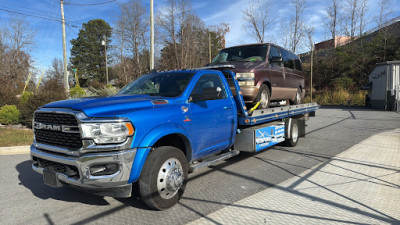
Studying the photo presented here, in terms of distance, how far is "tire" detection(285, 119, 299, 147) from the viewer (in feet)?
25.3

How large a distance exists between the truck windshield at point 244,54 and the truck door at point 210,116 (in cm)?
235

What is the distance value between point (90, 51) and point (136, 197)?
55.3 metres

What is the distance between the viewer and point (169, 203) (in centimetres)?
370

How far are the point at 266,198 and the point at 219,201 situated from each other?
736 mm

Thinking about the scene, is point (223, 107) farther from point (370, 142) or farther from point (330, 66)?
point (330, 66)

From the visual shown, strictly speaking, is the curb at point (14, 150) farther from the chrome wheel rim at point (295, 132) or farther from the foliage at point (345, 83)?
the foliage at point (345, 83)

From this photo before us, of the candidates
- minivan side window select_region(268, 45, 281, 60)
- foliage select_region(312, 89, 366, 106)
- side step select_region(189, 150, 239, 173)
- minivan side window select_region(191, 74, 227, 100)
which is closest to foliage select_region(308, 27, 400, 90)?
foliage select_region(312, 89, 366, 106)

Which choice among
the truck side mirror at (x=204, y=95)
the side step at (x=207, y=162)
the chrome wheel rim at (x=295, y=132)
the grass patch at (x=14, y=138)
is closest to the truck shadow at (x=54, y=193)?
the side step at (x=207, y=162)

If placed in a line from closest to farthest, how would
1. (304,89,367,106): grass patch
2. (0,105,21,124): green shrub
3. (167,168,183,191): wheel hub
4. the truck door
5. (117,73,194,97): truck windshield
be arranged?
(167,168,183,191): wheel hub, the truck door, (117,73,194,97): truck windshield, (0,105,21,124): green shrub, (304,89,367,106): grass patch

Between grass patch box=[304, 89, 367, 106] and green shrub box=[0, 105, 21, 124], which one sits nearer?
green shrub box=[0, 105, 21, 124]

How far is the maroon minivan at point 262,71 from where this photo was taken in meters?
6.48

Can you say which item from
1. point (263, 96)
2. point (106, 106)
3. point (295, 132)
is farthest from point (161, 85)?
point (295, 132)

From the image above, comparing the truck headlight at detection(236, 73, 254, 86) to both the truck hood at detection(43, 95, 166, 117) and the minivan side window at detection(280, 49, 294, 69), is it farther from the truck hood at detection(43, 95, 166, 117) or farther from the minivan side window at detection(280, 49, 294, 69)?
the truck hood at detection(43, 95, 166, 117)

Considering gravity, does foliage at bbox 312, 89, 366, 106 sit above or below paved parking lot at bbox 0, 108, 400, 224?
above
